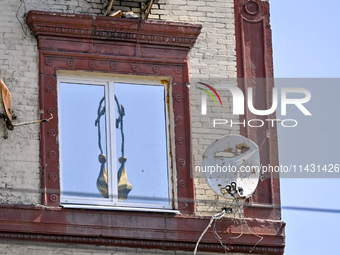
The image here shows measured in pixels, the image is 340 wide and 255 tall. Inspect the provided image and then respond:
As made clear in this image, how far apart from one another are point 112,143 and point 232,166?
1.48m

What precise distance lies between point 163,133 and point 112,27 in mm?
1467

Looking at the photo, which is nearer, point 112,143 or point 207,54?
point 112,143

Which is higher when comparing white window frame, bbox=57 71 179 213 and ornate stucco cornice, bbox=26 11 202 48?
ornate stucco cornice, bbox=26 11 202 48

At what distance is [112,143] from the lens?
39.0 feet

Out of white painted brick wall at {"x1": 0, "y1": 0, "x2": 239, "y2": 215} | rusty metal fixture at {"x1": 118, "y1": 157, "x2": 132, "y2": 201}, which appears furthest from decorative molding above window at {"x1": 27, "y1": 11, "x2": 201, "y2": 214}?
rusty metal fixture at {"x1": 118, "y1": 157, "x2": 132, "y2": 201}

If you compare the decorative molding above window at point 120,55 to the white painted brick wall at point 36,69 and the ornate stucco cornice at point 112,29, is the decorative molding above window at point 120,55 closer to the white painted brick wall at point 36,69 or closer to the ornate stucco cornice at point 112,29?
the ornate stucco cornice at point 112,29

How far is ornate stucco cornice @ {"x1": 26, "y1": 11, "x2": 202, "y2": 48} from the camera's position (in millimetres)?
11969

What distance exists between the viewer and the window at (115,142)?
38.2 feet

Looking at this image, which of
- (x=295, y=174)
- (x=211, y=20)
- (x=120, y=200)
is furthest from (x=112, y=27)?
(x=295, y=174)

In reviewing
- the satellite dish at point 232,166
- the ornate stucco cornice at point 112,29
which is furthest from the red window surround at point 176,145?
the satellite dish at point 232,166

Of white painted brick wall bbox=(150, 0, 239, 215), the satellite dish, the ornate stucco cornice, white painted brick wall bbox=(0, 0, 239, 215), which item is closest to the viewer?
white painted brick wall bbox=(0, 0, 239, 215)

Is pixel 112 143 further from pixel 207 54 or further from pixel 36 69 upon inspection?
pixel 207 54

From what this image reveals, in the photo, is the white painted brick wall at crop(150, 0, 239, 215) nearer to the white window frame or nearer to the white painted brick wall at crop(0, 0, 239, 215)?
the white painted brick wall at crop(0, 0, 239, 215)

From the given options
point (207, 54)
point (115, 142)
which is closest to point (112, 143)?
point (115, 142)
